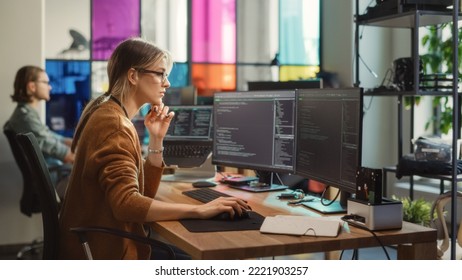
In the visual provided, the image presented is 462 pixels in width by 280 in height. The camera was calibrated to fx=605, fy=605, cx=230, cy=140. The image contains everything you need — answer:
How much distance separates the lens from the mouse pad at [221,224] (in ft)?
5.35

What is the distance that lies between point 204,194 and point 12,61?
236cm

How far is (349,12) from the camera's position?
491 centimetres

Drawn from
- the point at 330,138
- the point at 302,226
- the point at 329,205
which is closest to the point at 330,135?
the point at 330,138

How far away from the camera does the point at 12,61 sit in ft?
13.1

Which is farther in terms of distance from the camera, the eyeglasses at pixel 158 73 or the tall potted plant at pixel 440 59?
the tall potted plant at pixel 440 59

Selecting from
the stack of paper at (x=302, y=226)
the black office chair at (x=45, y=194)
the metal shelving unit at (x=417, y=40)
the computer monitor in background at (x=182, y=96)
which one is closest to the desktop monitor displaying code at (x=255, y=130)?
the stack of paper at (x=302, y=226)

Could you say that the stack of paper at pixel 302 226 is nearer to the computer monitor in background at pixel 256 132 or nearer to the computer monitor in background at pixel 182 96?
the computer monitor in background at pixel 256 132

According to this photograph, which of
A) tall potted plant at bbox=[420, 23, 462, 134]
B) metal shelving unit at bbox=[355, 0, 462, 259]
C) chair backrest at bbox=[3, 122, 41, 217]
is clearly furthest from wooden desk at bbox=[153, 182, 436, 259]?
tall potted plant at bbox=[420, 23, 462, 134]

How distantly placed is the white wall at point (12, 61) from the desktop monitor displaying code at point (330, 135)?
2495 mm

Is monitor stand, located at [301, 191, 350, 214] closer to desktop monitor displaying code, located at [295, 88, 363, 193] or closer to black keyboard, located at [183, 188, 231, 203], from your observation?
desktop monitor displaying code, located at [295, 88, 363, 193]

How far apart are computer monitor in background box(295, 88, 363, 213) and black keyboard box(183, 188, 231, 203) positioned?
0.99ft

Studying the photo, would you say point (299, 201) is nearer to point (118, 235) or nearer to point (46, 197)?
point (118, 235)

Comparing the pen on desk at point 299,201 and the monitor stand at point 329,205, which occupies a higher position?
the monitor stand at point 329,205

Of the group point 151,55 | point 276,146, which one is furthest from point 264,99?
point 151,55
